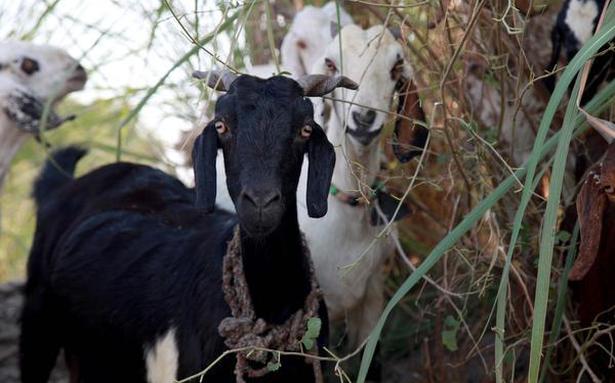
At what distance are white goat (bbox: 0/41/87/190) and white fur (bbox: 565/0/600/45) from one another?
195cm

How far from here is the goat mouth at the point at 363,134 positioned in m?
3.58

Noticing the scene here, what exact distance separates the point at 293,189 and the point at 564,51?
1522mm

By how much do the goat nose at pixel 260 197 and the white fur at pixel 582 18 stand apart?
1.58 metres

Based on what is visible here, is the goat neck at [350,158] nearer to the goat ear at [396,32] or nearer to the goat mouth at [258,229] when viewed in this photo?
the goat ear at [396,32]

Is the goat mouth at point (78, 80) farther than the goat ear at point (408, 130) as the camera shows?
Yes

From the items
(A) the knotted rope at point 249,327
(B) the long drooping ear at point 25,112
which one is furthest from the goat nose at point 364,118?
(B) the long drooping ear at point 25,112

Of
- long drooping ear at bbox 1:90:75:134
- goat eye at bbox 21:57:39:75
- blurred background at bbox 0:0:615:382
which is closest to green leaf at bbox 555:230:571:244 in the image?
blurred background at bbox 0:0:615:382

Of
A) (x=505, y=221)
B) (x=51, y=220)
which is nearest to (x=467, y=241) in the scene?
(x=505, y=221)

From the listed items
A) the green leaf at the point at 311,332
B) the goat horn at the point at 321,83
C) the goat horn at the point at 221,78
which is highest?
the goat horn at the point at 221,78

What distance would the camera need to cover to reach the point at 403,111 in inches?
143

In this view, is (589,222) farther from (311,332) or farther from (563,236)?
(311,332)

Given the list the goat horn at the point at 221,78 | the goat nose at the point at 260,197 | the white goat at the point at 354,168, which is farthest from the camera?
the white goat at the point at 354,168

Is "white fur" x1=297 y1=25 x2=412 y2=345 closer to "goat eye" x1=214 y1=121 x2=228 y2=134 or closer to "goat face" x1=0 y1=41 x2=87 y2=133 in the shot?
"goat eye" x1=214 y1=121 x2=228 y2=134

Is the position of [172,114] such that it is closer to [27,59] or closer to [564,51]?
[27,59]
